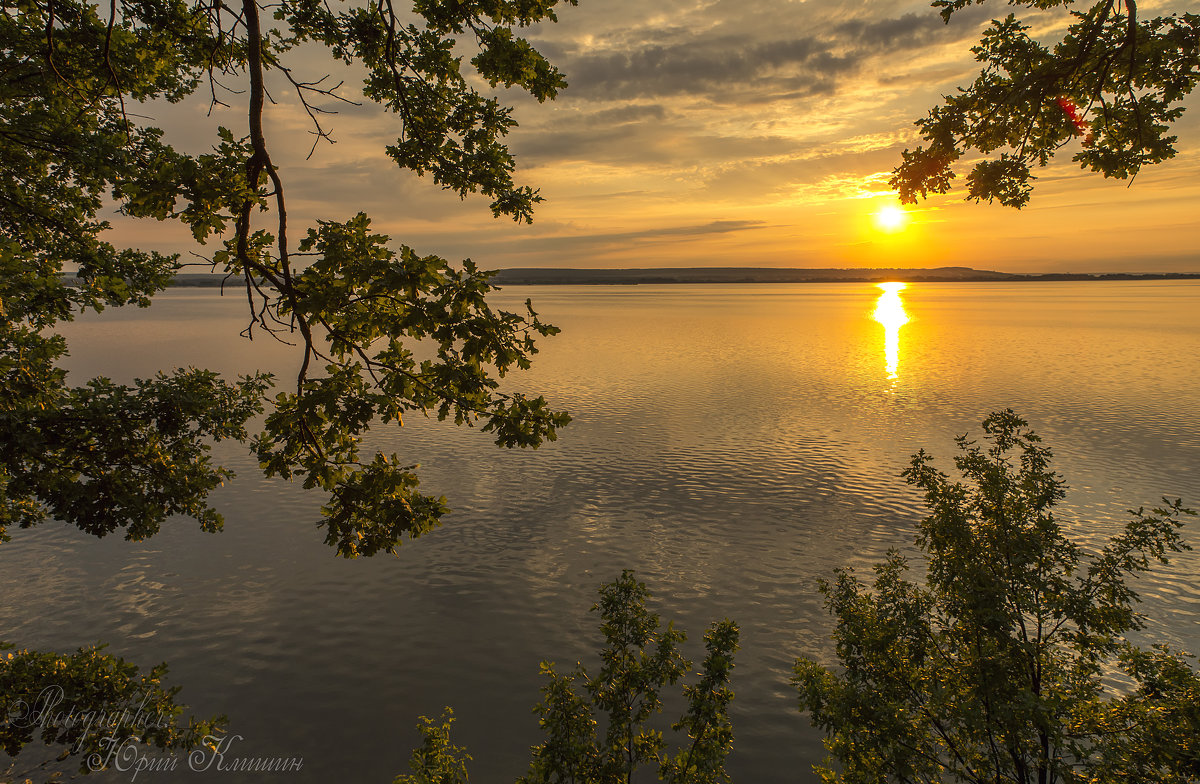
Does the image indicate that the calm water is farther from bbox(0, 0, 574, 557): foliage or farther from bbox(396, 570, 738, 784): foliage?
bbox(0, 0, 574, 557): foliage

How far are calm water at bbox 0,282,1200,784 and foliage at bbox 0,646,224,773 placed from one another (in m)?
9.15

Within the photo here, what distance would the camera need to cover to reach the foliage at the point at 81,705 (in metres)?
8.64

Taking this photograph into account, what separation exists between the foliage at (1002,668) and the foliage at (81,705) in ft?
41.9

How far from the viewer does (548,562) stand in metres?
28.2

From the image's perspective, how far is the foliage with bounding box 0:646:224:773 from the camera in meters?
8.64

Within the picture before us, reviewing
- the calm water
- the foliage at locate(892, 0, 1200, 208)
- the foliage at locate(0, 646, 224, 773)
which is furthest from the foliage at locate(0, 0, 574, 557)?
the calm water

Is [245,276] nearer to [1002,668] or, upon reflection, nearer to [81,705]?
[81,705]

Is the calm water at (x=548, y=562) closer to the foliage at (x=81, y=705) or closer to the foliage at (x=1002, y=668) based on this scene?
the foliage at (x=1002, y=668)

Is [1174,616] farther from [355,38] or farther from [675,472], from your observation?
[355,38]

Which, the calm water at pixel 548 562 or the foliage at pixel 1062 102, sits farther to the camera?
the calm water at pixel 548 562

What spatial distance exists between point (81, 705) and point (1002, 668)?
1601cm

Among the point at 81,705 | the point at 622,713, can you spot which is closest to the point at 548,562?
the point at 622,713

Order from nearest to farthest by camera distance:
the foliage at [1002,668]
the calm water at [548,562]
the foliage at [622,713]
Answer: the foliage at [1002,668] → the foliage at [622,713] → the calm water at [548,562]

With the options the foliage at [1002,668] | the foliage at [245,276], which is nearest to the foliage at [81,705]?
the foliage at [245,276]
